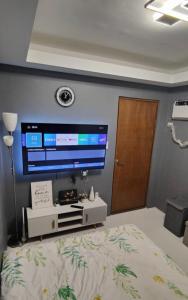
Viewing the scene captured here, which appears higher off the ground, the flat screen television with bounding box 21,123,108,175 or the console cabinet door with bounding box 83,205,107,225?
the flat screen television with bounding box 21,123,108,175

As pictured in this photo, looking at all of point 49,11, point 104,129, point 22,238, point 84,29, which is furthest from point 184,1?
point 22,238

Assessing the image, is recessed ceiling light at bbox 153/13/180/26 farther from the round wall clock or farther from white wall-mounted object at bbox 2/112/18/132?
white wall-mounted object at bbox 2/112/18/132

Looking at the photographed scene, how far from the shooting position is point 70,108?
2768mm

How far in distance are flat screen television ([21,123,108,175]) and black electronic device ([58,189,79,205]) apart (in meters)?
0.40

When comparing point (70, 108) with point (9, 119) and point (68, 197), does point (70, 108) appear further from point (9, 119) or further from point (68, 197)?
Answer: point (68, 197)

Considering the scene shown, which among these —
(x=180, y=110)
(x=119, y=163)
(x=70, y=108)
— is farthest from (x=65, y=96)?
(x=180, y=110)

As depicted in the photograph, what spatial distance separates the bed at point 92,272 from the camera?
4.57 ft

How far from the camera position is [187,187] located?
3.13m

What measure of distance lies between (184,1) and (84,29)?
3.08ft

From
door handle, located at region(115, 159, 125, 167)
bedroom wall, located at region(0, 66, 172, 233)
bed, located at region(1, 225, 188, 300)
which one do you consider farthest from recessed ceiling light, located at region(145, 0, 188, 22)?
door handle, located at region(115, 159, 125, 167)

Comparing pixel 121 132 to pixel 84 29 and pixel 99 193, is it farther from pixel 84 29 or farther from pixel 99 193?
pixel 84 29

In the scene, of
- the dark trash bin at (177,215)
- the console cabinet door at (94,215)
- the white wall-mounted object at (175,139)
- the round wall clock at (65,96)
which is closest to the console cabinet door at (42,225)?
the console cabinet door at (94,215)

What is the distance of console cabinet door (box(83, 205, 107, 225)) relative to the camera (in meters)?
2.83

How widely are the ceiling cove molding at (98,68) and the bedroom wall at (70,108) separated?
0.28 meters
